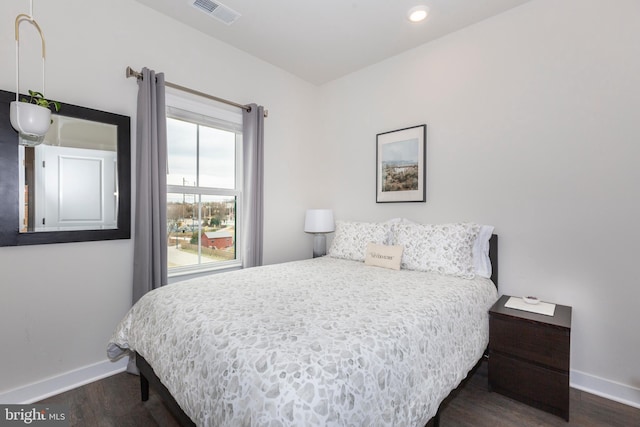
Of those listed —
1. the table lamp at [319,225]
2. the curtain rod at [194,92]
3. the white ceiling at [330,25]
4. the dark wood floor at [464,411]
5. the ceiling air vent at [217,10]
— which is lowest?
the dark wood floor at [464,411]

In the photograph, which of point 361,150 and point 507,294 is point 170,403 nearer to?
point 507,294

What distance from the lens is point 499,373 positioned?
1978mm

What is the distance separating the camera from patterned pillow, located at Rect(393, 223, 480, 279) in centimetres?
229

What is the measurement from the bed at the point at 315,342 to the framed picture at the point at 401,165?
756 millimetres

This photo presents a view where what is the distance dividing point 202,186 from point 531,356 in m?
2.95

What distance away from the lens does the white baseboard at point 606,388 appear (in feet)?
6.30

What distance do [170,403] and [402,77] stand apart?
3.31 meters

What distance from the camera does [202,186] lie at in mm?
2885

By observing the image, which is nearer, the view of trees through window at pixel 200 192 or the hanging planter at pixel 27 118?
the hanging planter at pixel 27 118

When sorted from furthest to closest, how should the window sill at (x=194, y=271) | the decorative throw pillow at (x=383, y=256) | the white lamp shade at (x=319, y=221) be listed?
the white lamp shade at (x=319, y=221)
the window sill at (x=194, y=271)
the decorative throw pillow at (x=383, y=256)

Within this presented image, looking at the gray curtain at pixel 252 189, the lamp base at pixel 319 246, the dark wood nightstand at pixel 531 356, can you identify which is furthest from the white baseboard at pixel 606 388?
the gray curtain at pixel 252 189

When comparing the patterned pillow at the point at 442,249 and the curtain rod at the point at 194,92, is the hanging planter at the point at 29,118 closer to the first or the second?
the curtain rod at the point at 194,92

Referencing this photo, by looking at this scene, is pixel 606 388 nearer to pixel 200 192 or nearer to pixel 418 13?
pixel 418 13

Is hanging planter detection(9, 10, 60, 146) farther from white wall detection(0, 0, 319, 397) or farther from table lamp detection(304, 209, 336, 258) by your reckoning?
table lamp detection(304, 209, 336, 258)
